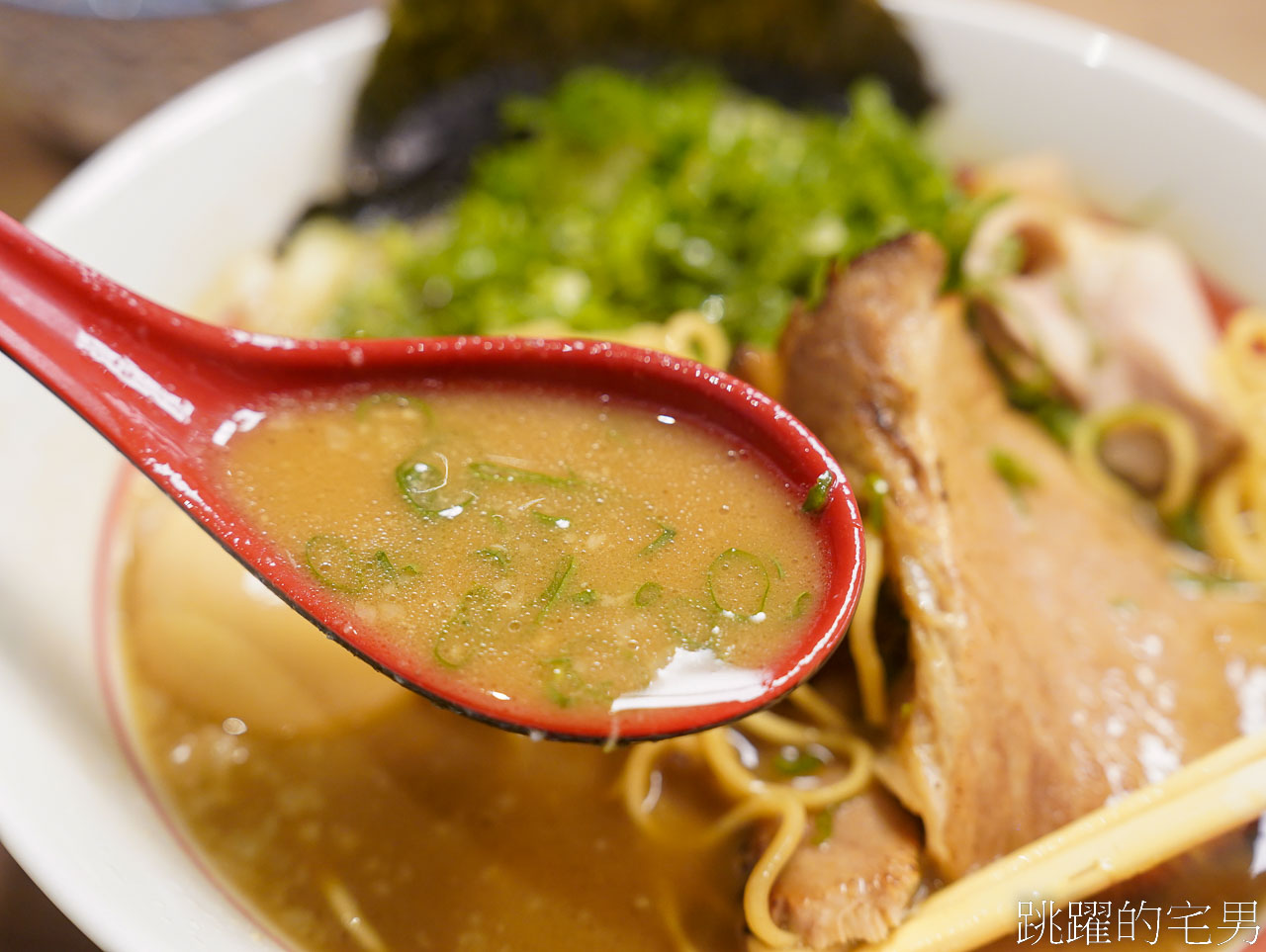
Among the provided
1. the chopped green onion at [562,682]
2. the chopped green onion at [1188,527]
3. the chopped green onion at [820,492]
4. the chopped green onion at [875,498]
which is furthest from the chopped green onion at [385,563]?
the chopped green onion at [1188,527]

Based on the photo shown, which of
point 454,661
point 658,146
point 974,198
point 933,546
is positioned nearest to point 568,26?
point 658,146

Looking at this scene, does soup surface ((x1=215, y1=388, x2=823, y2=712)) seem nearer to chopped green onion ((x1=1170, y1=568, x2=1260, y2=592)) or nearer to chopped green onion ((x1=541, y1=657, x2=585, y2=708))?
chopped green onion ((x1=541, y1=657, x2=585, y2=708))

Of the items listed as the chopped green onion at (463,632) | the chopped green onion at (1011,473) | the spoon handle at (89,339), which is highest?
the spoon handle at (89,339)

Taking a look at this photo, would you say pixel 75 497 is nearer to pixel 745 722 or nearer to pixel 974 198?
pixel 745 722

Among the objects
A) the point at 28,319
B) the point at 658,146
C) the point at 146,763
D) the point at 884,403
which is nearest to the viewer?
the point at 28,319

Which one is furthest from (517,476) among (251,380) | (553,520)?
(251,380)

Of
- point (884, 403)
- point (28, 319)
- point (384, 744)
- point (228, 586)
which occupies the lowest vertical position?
point (384, 744)

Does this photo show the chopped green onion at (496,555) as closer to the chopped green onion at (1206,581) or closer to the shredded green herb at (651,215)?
the shredded green herb at (651,215)
